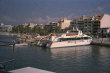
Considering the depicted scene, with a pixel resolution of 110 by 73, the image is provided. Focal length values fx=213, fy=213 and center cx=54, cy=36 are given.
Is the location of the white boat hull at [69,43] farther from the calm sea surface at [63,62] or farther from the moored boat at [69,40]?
the calm sea surface at [63,62]

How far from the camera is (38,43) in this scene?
50.1m

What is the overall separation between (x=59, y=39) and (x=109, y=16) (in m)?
38.2

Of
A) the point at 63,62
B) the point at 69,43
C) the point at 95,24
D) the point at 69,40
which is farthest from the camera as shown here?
the point at 95,24

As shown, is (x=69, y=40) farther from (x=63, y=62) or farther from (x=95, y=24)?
(x=95, y=24)

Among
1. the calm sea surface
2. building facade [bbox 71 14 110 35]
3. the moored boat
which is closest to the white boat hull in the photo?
the moored boat

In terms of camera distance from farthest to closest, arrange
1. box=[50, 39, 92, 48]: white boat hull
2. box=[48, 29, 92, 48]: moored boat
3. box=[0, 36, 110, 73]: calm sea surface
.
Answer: box=[48, 29, 92, 48]: moored boat → box=[50, 39, 92, 48]: white boat hull → box=[0, 36, 110, 73]: calm sea surface

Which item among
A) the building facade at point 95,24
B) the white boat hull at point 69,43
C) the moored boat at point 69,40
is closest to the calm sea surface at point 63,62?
the white boat hull at point 69,43

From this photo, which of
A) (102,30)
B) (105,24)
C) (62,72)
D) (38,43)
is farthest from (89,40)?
(62,72)

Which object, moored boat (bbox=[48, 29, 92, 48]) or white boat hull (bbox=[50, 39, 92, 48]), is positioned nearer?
white boat hull (bbox=[50, 39, 92, 48])

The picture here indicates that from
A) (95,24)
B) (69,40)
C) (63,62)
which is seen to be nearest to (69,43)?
(69,40)

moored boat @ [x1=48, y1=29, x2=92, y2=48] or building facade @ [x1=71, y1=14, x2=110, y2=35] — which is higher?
building facade @ [x1=71, y1=14, x2=110, y2=35]

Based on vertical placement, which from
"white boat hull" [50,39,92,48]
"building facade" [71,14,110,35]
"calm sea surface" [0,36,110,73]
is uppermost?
"building facade" [71,14,110,35]

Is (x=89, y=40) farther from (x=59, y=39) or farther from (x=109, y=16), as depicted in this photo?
(x=109, y=16)

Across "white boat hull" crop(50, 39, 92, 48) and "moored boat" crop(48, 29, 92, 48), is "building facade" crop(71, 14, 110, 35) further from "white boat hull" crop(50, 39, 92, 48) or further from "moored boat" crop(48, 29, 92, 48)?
"moored boat" crop(48, 29, 92, 48)
